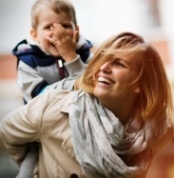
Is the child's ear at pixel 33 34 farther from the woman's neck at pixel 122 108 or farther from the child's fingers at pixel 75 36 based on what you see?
the woman's neck at pixel 122 108

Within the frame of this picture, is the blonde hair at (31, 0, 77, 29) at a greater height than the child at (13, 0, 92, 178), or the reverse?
the blonde hair at (31, 0, 77, 29)

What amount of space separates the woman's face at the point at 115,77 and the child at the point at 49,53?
0.15 ft

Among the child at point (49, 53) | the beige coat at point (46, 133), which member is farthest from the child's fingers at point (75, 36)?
the beige coat at point (46, 133)

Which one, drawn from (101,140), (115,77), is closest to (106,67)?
(115,77)

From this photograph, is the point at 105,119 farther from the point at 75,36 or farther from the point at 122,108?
the point at 75,36

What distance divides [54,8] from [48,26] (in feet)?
0.13

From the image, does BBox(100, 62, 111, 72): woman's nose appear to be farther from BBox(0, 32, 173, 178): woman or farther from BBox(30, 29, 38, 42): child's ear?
BBox(30, 29, 38, 42): child's ear

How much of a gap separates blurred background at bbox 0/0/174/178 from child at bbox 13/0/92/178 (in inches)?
0.8

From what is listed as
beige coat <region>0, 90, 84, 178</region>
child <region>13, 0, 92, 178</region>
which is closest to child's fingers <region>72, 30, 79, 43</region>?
child <region>13, 0, 92, 178</region>

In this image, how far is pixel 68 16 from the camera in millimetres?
771

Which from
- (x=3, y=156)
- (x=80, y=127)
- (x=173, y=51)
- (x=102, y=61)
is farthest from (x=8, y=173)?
(x=173, y=51)

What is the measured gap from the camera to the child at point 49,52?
76 centimetres

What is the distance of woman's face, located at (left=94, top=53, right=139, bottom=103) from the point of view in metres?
0.74

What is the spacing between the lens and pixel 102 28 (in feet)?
2.62
